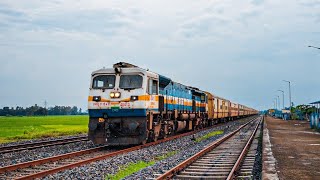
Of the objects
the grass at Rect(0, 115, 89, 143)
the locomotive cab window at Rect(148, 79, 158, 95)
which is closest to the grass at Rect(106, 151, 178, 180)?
the locomotive cab window at Rect(148, 79, 158, 95)

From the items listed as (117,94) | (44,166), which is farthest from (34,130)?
(44,166)

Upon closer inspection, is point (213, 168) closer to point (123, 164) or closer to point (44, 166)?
point (123, 164)

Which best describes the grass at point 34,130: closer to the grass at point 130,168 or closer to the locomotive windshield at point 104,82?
the locomotive windshield at point 104,82

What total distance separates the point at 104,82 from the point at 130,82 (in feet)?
4.16

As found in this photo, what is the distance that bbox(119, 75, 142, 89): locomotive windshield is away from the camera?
1803cm

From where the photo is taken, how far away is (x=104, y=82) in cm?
1844

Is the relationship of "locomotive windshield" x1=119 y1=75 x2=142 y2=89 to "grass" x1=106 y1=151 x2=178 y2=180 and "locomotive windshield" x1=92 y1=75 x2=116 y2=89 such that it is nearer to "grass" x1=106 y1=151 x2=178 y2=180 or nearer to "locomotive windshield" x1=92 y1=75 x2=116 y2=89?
"locomotive windshield" x1=92 y1=75 x2=116 y2=89

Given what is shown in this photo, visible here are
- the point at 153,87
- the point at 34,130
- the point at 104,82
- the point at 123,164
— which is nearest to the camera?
the point at 123,164

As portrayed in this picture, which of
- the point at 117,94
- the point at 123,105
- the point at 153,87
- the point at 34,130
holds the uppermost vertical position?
the point at 153,87

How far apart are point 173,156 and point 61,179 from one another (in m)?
5.95

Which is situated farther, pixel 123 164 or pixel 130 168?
pixel 123 164

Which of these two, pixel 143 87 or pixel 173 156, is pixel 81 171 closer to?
pixel 173 156

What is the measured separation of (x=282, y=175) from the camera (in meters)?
10.2

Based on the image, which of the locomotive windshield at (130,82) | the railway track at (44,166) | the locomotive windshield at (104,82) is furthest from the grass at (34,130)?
the railway track at (44,166)
